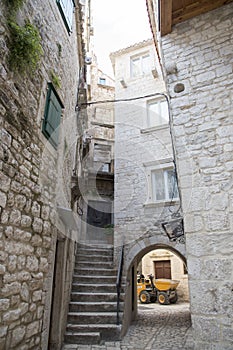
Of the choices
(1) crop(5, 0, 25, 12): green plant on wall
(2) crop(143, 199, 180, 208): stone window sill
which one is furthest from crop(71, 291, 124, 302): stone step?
(1) crop(5, 0, 25, 12): green plant on wall

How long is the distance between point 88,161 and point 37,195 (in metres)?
8.26

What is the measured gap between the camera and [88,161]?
11.7 metres

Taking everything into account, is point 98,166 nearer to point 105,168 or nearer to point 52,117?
point 105,168

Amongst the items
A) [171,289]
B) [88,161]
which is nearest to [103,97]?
[88,161]

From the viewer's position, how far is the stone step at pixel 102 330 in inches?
192

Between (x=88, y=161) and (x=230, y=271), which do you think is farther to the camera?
(x=88, y=161)

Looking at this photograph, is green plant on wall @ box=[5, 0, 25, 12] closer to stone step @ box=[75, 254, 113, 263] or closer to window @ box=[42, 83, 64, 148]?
window @ box=[42, 83, 64, 148]

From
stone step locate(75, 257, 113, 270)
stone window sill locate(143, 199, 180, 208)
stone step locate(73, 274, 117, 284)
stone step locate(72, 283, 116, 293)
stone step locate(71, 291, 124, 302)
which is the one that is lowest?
stone step locate(71, 291, 124, 302)

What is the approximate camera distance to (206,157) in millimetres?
3006

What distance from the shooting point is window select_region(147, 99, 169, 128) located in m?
8.44

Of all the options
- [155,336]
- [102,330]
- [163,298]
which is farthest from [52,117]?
[163,298]

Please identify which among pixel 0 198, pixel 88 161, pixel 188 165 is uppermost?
pixel 88 161

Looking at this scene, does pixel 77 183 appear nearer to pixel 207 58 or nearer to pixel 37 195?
pixel 37 195

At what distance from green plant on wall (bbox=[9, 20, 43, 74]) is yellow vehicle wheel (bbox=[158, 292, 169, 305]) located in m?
10.5
